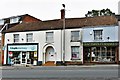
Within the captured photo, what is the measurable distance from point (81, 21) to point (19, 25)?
1202 centimetres

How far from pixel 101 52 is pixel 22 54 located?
13.0 metres

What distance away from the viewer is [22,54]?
47.6 metres

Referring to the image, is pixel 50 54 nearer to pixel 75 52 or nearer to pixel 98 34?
pixel 75 52

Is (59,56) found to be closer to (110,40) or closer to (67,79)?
(110,40)

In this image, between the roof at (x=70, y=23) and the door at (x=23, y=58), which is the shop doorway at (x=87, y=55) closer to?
the roof at (x=70, y=23)

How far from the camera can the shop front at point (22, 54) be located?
46.1 metres

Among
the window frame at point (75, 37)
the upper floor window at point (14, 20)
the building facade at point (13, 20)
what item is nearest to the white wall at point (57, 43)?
the window frame at point (75, 37)

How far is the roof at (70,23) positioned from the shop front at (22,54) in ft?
8.76

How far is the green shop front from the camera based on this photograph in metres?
40.5

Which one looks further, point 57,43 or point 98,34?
point 57,43

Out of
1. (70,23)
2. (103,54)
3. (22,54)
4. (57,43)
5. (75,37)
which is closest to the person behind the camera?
(103,54)

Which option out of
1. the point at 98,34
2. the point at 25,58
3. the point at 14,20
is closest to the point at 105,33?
the point at 98,34

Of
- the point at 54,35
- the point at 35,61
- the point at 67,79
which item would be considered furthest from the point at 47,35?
the point at 67,79

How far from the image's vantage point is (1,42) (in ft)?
165
